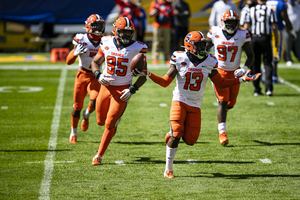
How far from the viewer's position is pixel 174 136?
201 inches

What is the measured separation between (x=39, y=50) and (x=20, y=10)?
1696mm

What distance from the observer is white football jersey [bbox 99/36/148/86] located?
5.58 meters

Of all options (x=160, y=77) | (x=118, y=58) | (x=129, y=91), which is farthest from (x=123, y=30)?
(x=160, y=77)

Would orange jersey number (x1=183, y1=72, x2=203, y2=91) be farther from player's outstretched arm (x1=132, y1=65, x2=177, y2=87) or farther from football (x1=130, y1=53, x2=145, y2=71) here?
football (x1=130, y1=53, x2=145, y2=71)

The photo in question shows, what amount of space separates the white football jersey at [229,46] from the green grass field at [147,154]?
1087mm

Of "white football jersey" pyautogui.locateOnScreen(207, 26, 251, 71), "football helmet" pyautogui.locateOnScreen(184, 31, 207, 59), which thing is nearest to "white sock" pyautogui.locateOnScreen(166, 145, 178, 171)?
"football helmet" pyautogui.locateOnScreen(184, 31, 207, 59)

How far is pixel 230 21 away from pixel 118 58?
1878mm

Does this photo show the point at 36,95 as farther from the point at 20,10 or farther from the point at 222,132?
the point at 20,10

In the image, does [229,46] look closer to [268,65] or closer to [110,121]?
[110,121]

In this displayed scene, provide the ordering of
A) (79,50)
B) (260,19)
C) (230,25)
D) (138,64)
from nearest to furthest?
1. (138,64)
2. (79,50)
3. (230,25)
4. (260,19)

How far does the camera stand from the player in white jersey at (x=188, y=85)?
5.13m

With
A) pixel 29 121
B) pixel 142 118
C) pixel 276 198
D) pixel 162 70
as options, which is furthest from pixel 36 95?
pixel 276 198

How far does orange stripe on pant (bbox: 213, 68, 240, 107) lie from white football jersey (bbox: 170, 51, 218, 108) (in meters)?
1.32

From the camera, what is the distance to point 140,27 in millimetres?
15102
